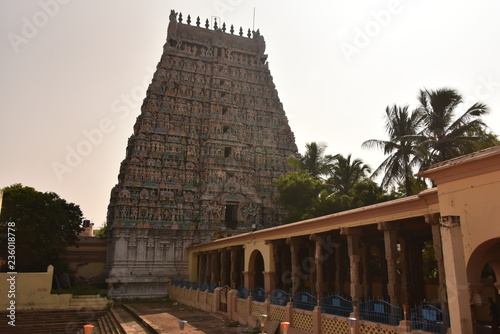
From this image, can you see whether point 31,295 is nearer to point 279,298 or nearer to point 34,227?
point 34,227

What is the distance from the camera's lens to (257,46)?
40.0m

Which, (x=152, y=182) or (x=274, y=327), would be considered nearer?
(x=274, y=327)

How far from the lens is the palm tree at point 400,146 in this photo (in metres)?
21.0

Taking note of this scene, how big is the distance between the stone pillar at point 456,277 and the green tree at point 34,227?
27.2m

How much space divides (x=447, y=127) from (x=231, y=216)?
63.9 ft

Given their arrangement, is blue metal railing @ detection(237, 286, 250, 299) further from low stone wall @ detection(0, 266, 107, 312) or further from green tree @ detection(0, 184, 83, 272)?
green tree @ detection(0, 184, 83, 272)

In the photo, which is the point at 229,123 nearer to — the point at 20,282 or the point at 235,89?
the point at 235,89

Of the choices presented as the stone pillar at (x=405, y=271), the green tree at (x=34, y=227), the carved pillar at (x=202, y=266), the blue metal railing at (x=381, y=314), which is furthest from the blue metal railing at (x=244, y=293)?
the green tree at (x=34, y=227)

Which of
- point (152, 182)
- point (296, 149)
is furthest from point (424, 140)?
point (152, 182)

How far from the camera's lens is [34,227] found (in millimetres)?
27344

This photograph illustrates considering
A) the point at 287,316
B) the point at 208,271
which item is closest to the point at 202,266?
the point at 208,271

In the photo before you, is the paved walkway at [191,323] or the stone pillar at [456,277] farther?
the paved walkway at [191,323]

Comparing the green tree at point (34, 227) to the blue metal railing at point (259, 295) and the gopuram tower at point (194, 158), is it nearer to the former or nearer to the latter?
the gopuram tower at point (194, 158)

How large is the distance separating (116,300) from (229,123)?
17.1 meters
